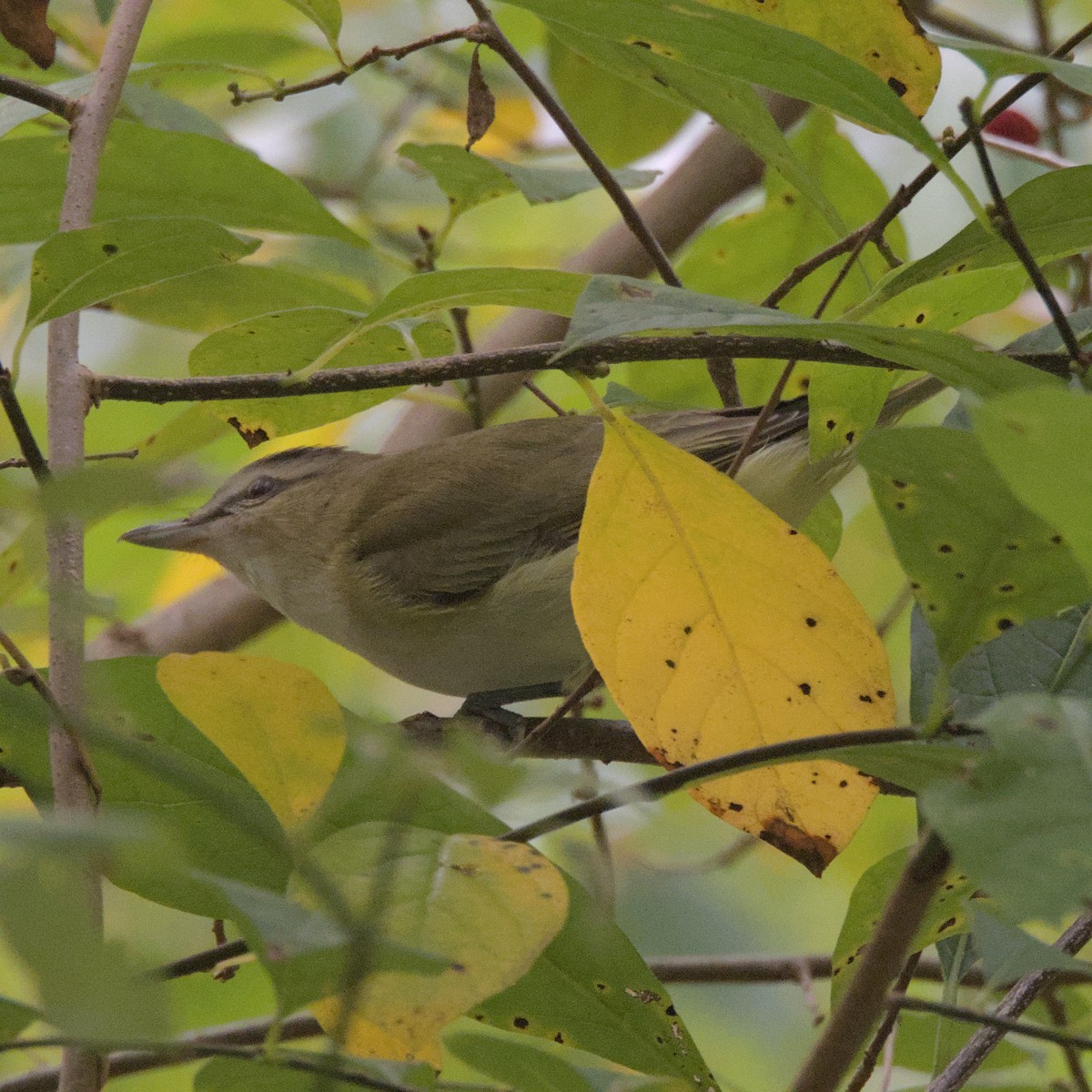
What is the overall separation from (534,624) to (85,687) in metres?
1.90

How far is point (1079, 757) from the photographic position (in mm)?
903

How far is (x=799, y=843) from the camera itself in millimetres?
1483

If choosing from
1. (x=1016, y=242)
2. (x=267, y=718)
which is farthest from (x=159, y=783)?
(x=1016, y=242)

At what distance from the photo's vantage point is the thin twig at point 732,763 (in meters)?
1.11

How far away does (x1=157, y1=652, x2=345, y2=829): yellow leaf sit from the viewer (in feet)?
4.07

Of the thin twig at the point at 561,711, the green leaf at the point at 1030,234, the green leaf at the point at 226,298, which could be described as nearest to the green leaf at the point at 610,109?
the green leaf at the point at 226,298

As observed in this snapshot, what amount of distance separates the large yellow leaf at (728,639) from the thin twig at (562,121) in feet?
1.90

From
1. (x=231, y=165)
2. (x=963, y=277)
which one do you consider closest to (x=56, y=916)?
(x=963, y=277)

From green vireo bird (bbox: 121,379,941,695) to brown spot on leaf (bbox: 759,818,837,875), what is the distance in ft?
5.00

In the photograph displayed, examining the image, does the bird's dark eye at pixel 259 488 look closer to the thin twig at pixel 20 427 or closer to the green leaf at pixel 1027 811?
the thin twig at pixel 20 427

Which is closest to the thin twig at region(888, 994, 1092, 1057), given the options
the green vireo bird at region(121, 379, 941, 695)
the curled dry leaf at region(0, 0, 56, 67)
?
the curled dry leaf at region(0, 0, 56, 67)

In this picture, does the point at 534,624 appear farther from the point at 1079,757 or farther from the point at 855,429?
the point at 1079,757

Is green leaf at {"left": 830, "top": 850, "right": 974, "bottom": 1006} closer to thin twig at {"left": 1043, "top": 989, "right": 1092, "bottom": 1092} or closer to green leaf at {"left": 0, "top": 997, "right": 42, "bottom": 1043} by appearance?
thin twig at {"left": 1043, "top": 989, "right": 1092, "bottom": 1092}

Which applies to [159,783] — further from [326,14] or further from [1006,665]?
[326,14]
